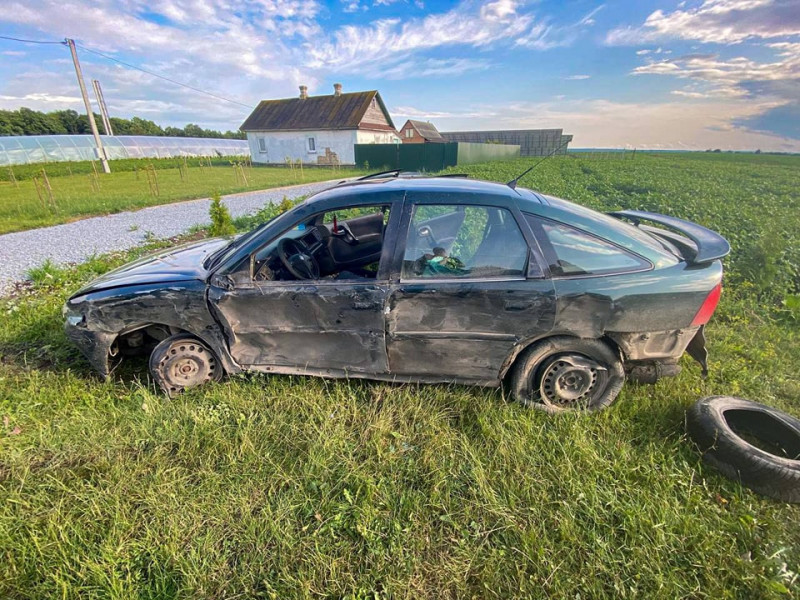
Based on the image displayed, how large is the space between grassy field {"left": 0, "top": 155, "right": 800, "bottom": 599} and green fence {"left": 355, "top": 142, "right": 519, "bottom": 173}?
2437 cm

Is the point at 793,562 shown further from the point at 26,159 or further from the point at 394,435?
the point at 26,159

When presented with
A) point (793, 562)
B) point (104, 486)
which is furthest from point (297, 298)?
point (793, 562)

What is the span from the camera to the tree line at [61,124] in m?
53.1

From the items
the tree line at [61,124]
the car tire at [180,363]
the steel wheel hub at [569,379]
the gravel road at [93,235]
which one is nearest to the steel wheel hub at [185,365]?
the car tire at [180,363]

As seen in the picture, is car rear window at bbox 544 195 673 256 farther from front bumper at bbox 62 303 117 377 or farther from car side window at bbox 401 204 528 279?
front bumper at bbox 62 303 117 377

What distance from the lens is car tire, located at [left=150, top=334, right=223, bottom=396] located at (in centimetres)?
263

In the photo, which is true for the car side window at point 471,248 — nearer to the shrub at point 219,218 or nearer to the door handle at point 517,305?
the door handle at point 517,305

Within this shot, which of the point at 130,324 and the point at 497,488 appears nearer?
the point at 497,488

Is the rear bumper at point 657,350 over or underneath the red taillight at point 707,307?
underneath

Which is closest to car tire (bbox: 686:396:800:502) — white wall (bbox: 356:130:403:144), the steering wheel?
the steering wheel

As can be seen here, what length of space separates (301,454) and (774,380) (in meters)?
3.69

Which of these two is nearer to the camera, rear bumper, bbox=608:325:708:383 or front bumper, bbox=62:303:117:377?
rear bumper, bbox=608:325:708:383

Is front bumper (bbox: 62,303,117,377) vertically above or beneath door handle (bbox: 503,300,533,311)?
beneath

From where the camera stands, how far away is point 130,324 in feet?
8.47
